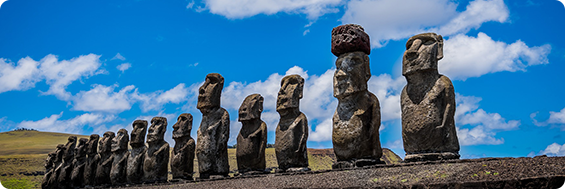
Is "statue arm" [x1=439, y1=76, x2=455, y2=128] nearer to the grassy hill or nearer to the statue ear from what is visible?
the statue ear

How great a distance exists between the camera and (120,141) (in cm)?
1758

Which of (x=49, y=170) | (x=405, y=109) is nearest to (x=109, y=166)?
(x=49, y=170)

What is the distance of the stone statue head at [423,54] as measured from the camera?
30.6 feet

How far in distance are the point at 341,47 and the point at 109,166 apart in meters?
12.0

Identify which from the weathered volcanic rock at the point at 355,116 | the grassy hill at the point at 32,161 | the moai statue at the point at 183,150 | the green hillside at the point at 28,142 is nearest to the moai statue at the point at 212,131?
the moai statue at the point at 183,150

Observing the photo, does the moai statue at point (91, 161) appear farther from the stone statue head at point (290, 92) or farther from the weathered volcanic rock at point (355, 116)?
the weathered volcanic rock at point (355, 116)

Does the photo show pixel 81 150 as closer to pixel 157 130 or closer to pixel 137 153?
pixel 137 153

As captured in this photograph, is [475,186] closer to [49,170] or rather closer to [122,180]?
[122,180]

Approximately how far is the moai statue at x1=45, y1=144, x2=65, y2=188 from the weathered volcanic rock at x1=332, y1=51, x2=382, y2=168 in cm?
1543

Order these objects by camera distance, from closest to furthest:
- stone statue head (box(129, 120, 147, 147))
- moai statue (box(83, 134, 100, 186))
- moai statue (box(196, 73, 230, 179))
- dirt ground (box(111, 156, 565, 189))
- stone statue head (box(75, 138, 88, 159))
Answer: dirt ground (box(111, 156, 565, 189)) → moai statue (box(196, 73, 230, 179)) → stone statue head (box(129, 120, 147, 147)) → moai statue (box(83, 134, 100, 186)) → stone statue head (box(75, 138, 88, 159))

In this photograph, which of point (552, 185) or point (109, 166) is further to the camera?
point (109, 166)

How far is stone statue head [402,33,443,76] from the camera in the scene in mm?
9328

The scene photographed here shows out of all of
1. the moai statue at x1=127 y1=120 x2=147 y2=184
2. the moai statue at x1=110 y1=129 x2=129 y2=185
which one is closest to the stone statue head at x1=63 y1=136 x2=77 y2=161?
the moai statue at x1=110 y1=129 x2=129 y2=185

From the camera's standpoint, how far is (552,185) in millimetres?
5152
